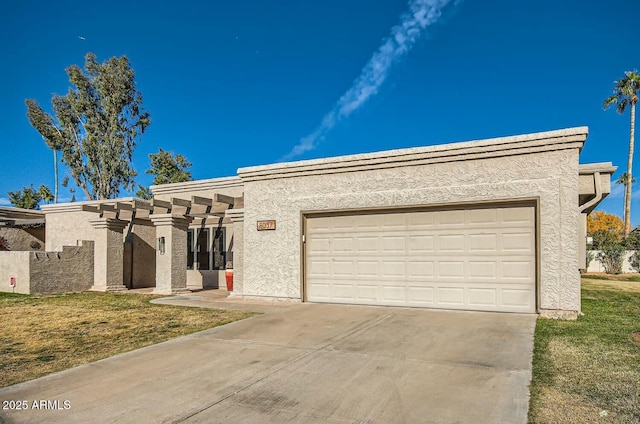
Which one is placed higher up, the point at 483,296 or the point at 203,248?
the point at 203,248

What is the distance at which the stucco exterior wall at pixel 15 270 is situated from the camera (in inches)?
582

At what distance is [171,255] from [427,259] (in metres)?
8.56

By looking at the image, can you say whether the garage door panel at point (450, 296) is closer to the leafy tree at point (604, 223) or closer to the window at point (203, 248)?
the window at point (203, 248)

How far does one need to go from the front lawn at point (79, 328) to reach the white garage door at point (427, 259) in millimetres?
2607

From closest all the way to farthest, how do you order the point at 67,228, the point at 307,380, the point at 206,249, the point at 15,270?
1. the point at 307,380
2. the point at 15,270
3. the point at 206,249
4. the point at 67,228

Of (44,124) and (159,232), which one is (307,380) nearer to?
(159,232)

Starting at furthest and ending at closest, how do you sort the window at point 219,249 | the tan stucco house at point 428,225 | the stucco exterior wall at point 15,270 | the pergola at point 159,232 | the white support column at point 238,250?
the window at point 219,249
the stucco exterior wall at point 15,270
the pergola at point 159,232
the white support column at point 238,250
the tan stucco house at point 428,225

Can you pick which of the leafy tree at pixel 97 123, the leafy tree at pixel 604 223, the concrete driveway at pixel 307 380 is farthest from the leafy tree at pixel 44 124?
the leafy tree at pixel 604 223

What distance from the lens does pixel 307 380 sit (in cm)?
520

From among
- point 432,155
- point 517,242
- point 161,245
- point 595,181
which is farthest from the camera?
point 161,245

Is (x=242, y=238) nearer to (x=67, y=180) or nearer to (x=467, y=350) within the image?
(x=467, y=350)

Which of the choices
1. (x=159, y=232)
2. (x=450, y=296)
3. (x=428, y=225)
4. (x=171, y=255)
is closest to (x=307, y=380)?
(x=450, y=296)

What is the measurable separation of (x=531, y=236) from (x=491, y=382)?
4947 mm

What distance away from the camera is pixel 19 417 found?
14.0ft
